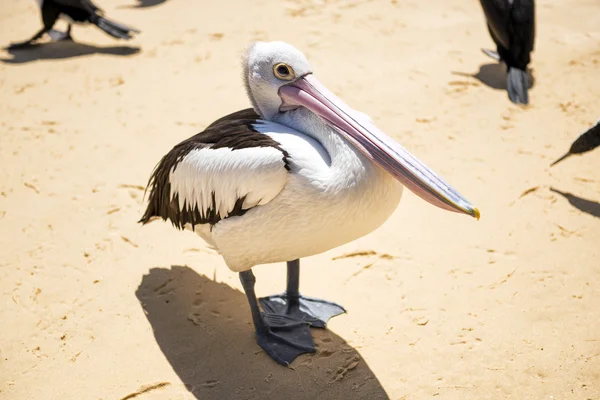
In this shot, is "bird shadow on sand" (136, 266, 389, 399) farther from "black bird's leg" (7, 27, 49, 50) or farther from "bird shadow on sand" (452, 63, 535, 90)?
"black bird's leg" (7, 27, 49, 50)

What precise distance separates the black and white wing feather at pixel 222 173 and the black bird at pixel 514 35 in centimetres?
334

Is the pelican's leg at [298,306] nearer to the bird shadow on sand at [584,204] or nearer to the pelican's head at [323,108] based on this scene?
the pelican's head at [323,108]

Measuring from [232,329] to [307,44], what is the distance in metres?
4.03

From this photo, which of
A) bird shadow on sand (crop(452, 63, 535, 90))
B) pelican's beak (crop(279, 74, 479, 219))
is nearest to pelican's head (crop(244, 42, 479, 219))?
pelican's beak (crop(279, 74, 479, 219))

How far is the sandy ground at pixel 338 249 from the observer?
3025mm

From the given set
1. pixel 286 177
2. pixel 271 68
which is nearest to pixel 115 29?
pixel 271 68

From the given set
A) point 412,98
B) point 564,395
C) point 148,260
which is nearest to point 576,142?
point 412,98

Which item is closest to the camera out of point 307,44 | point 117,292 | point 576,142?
point 117,292

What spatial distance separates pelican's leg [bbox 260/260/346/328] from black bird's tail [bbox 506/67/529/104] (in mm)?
3118

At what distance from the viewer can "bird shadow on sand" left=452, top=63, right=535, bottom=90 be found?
19.3 feet

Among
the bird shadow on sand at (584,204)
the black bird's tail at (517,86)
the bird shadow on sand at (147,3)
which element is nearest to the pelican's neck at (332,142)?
the bird shadow on sand at (584,204)

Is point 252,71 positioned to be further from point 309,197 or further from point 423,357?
point 423,357

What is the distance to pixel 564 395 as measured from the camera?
9.21 feet

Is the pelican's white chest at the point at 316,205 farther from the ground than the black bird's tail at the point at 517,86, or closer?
farther from the ground
